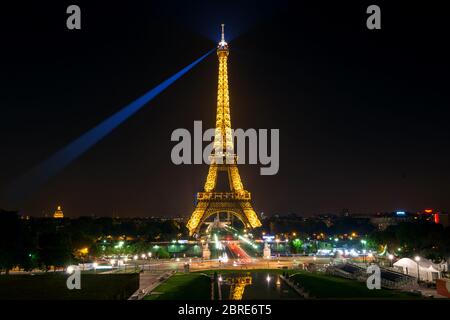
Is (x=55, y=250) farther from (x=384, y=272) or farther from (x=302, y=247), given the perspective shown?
(x=302, y=247)

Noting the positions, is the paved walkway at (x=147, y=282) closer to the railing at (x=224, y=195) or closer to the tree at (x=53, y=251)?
the tree at (x=53, y=251)

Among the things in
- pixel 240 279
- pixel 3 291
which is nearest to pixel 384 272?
pixel 240 279

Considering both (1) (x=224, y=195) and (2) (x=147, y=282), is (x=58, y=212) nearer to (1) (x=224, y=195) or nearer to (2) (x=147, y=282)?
(1) (x=224, y=195)

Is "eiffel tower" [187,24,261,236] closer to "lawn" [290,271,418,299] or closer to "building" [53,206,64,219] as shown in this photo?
"lawn" [290,271,418,299]

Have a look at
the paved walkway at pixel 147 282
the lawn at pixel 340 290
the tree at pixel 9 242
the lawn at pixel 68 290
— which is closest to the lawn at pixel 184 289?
the paved walkway at pixel 147 282

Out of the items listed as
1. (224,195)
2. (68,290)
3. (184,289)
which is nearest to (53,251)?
(184,289)

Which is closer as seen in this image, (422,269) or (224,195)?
(422,269)
